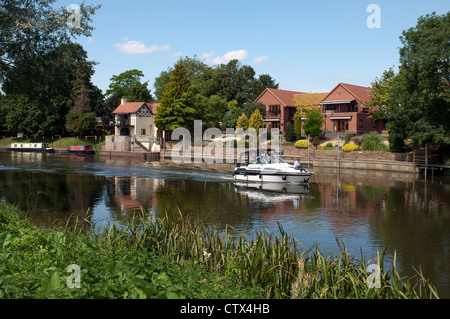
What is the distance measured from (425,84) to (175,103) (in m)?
40.6

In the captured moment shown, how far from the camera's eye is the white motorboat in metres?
34.1

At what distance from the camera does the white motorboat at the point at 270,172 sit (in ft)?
112

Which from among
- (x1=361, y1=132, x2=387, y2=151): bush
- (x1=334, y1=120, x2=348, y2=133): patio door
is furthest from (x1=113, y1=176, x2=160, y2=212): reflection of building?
(x1=334, y1=120, x2=348, y2=133): patio door

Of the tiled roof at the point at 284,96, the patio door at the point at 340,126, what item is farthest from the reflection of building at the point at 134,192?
the tiled roof at the point at 284,96

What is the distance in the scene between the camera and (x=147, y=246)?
11.3 meters

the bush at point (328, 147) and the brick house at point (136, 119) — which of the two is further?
the brick house at point (136, 119)

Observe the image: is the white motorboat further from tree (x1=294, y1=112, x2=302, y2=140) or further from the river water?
tree (x1=294, y1=112, x2=302, y2=140)

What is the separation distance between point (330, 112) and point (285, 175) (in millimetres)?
36282

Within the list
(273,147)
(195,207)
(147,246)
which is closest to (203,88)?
(273,147)

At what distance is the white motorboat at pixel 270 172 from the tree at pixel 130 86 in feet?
206

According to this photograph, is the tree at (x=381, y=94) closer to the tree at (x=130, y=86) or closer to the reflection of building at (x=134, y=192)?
the reflection of building at (x=134, y=192)

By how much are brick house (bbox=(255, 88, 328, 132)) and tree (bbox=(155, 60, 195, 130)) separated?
14.0 m

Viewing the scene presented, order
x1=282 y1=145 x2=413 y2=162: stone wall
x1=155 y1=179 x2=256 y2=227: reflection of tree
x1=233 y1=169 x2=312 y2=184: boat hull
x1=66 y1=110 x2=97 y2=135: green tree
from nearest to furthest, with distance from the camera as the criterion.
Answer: x1=155 y1=179 x2=256 y2=227: reflection of tree
x1=233 y1=169 x2=312 y2=184: boat hull
x1=282 y1=145 x2=413 y2=162: stone wall
x1=66 y1=110 x2=97 y2=135: green tree
